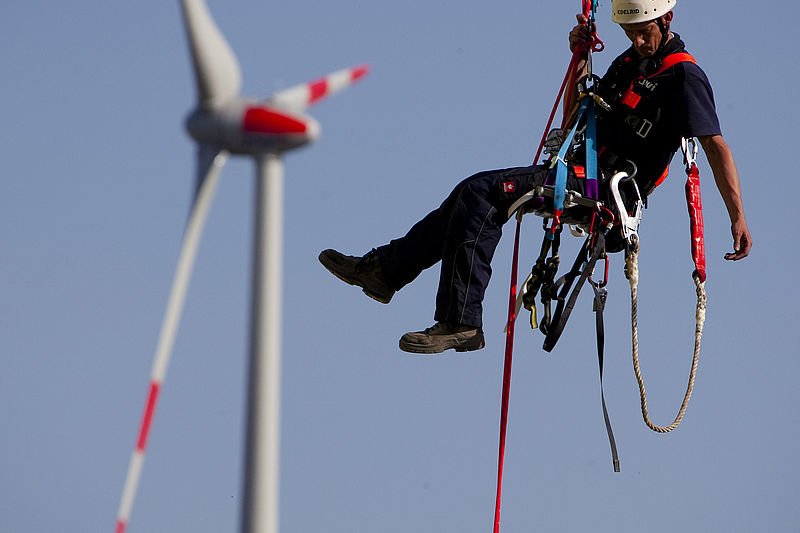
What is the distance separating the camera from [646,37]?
18.3 m

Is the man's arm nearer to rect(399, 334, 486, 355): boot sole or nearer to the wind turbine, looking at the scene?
rect(399, 334, 486, 355): boot sole

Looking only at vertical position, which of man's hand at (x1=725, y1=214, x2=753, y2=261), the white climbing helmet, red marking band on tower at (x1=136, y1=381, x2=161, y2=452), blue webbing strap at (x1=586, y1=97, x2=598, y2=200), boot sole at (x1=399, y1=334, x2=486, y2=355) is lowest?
red marking band on tower at (x1=136, y1=381, x2=161, y2=452)

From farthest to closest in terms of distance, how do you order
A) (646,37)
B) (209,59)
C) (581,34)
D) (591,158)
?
(581,34)
(646,37)
(591,158)
(209,59)


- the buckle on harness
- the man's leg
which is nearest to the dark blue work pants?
the man's leg

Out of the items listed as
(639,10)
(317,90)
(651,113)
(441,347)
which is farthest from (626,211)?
(317,90)

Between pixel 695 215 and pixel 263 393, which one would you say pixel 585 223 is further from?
pixel 263 393

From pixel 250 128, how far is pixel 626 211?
20.5 feet

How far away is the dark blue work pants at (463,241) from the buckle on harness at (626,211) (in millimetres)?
325

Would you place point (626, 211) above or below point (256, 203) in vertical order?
above

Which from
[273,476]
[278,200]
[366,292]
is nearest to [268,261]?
[278,200]

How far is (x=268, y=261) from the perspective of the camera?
488 inches

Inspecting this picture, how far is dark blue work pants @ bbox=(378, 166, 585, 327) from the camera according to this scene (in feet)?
58.0

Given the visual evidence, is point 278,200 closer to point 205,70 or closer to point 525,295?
point 205,70

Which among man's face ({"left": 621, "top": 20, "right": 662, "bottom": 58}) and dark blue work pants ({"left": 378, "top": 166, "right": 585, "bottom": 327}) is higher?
man's face ({"left": 621, "top": 20, "right": 662, "bottom": 58})
